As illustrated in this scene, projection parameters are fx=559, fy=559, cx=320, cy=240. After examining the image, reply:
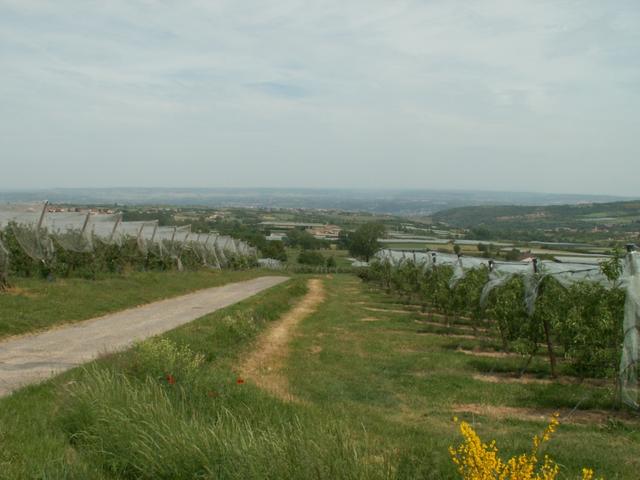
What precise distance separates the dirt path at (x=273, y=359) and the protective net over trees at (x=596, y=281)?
4642mm

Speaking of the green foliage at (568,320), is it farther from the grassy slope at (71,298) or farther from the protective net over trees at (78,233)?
the protective net over trees at (78,233)

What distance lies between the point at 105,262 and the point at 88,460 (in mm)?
22317

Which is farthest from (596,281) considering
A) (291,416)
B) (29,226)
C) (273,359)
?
(29,226)

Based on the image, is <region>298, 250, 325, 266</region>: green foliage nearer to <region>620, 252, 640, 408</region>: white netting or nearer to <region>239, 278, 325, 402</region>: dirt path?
<region>239, 278, 325, 402</region>: dirt path

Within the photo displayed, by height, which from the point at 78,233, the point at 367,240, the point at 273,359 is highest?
the point at 78,233

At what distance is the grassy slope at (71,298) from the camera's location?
12.6m

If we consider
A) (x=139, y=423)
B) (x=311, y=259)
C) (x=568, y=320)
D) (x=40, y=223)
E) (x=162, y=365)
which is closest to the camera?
(x=139, y=423)

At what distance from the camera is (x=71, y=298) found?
637 inches

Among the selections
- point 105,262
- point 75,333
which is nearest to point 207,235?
point 105,262

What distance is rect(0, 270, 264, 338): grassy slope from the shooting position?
12.6 meters

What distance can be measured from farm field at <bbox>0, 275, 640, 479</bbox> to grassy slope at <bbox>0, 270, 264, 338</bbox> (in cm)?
352

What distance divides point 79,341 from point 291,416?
683 cm

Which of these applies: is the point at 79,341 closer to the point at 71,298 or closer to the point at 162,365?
the point at 162,365

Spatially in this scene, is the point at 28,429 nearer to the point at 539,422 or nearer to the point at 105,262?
the point at 539,422
